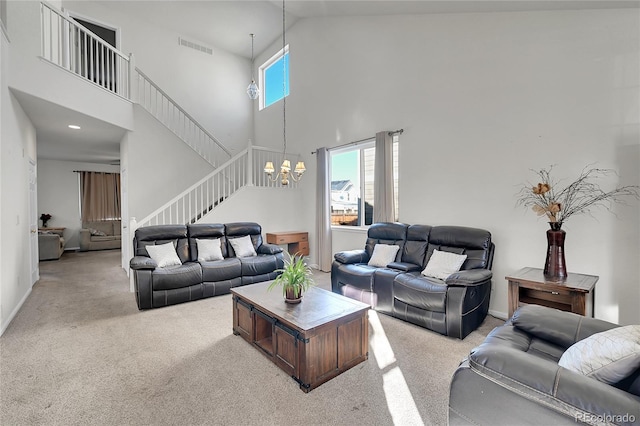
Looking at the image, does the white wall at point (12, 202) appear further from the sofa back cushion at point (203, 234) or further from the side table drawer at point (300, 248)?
the side table drawer at point (300, 248)

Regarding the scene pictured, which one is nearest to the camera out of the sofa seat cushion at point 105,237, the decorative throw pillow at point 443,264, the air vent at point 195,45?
the decorative throw pillow at point 443,264

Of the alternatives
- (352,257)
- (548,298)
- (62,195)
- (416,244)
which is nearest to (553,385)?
(548,298)

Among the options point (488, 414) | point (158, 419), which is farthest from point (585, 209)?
point (158, 419)

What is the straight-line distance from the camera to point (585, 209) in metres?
3.04

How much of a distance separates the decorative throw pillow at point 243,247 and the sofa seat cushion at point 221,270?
31 cm

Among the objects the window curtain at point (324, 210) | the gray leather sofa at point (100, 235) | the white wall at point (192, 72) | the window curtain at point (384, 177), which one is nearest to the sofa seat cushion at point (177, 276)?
the window curtain at point (324, 210)

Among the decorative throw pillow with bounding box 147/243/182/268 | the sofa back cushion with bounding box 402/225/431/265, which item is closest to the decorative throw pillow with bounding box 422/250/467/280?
the sofa back cushion with bounding box 402/225/431/265

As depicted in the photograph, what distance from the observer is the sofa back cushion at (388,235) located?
4.21m

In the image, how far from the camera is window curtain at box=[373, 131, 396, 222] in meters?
4.62

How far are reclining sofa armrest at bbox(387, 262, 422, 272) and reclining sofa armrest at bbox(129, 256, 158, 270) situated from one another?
3043mm

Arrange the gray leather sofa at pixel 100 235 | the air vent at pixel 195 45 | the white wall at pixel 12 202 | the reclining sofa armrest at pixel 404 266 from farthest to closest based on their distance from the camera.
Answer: the gray leather sofa at pixel 100 235 → the air vent at pixel 195 45 → the reclining sofa armrest at pixel 404 266 → the white wall at pixel 12 202

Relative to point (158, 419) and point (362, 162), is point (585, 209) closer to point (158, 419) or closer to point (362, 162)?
point (362, 162)

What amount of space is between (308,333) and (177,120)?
6.22 meters

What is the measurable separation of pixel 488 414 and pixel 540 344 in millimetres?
837
